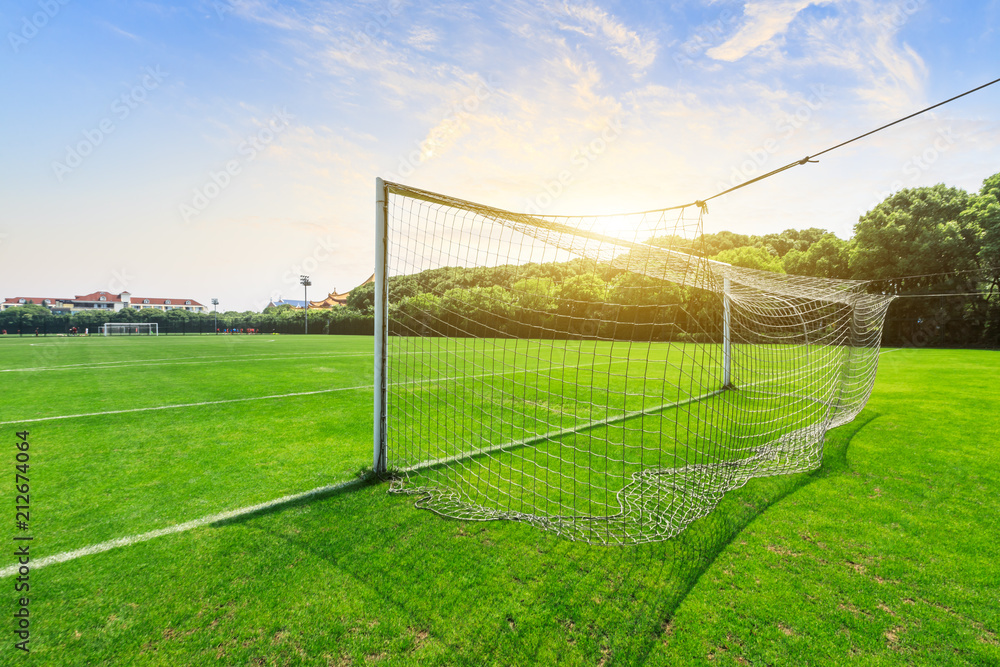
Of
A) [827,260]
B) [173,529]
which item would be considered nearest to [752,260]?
[827,260]

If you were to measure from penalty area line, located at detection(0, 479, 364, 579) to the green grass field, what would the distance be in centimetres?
6

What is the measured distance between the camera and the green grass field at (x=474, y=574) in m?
1.74

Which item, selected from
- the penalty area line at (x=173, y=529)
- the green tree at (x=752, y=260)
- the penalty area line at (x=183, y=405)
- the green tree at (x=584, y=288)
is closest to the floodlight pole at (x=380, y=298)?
the penalty area line at (x=173, y=529)

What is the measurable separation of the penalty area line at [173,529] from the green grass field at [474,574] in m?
0.06

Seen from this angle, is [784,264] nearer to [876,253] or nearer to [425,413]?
[876,253]

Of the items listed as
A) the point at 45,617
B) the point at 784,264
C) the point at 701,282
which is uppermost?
the point at 784,264

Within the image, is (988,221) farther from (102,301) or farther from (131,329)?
(102,301)

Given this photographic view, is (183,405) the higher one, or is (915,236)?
(915,236)

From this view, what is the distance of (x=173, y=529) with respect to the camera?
2607 millimetres

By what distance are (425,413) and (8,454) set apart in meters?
3.94

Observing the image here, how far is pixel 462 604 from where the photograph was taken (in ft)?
6.46

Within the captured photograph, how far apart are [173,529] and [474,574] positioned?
1.95m

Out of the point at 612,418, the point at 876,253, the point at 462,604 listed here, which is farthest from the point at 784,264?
the point at 462,604

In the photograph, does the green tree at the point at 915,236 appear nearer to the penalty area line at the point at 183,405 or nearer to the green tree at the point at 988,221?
the green tree at the point at 988,221
